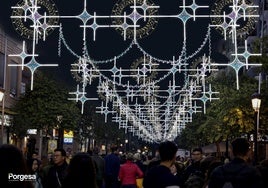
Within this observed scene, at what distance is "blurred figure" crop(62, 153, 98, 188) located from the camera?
582 centimetres

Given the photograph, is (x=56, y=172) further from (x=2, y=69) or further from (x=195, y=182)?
(x=2, y=69)

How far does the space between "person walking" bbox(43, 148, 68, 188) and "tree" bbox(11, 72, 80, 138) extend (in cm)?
3622

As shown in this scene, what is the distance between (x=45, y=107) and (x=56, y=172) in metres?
37.7

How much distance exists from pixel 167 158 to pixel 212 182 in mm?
690

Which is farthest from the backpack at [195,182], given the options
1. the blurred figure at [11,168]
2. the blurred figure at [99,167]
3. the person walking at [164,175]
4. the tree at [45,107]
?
the tree at [45,107]

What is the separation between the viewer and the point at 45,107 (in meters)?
47.9

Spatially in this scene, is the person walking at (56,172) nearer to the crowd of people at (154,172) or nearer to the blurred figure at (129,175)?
the crowd of people at (154,172)

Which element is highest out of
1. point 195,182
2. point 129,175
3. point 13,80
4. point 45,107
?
point 13,80

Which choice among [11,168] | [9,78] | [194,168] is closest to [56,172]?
[194,168]

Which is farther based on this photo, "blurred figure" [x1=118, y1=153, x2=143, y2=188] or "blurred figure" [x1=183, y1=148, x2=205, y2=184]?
"blurred figure" [x1=118, y1=153, x2=143, y2=188]

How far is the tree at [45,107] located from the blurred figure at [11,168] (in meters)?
42.5

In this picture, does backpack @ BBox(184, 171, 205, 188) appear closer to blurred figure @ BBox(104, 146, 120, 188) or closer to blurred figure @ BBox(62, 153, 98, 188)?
blurred figure @ BBox(62, 153, 98, 188)

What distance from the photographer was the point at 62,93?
161ft

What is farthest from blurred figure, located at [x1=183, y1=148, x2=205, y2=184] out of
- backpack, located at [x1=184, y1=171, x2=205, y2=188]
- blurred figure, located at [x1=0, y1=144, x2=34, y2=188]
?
blurred figure, located at [x1=0, y1=144, x2=34, y2=188]
